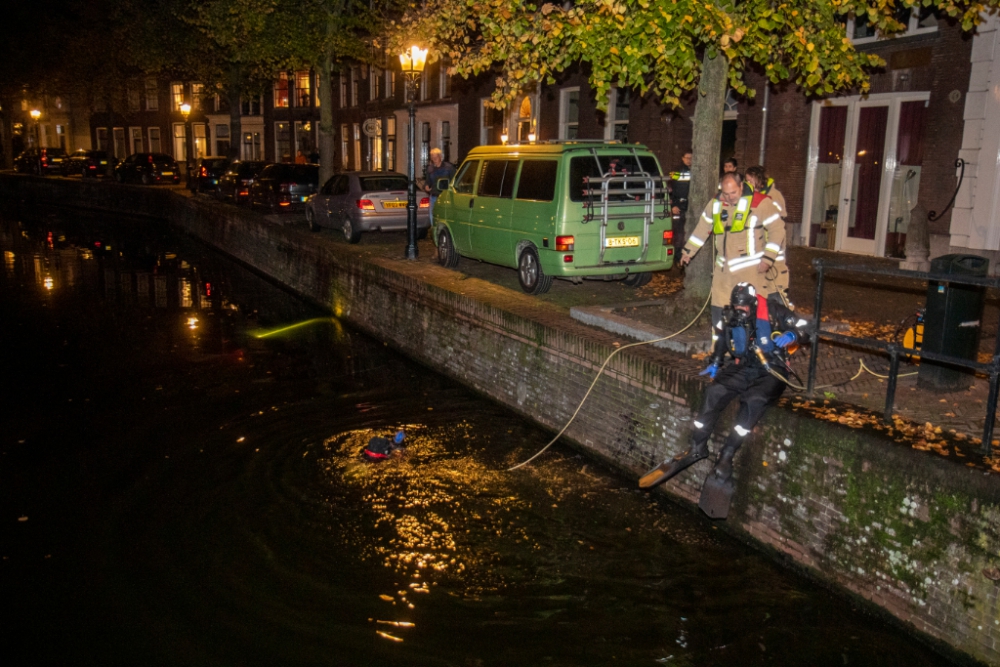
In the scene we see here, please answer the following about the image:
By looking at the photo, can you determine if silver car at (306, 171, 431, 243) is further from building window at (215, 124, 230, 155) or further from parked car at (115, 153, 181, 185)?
building window at (215, 124, 230, 155)

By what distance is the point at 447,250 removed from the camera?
1423cm

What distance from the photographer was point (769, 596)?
20.4ft

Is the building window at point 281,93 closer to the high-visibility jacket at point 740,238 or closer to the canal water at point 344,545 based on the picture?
the canal water at point 344,545

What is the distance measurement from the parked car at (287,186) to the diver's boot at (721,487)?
19549 millimetres

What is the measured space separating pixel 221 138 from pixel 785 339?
56811 millimetres

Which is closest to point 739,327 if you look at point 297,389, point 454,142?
point 297,389

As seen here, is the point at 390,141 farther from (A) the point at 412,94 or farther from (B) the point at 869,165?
(B) the point at 869,165

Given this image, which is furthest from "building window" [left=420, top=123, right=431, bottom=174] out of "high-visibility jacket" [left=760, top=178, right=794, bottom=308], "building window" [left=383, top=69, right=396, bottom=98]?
"high-visibility jacket" [left=760, top=178, right=794, bottom=308]

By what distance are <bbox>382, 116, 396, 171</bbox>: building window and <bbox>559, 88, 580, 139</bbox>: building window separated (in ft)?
49.5

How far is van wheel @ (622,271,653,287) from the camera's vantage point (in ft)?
39.7

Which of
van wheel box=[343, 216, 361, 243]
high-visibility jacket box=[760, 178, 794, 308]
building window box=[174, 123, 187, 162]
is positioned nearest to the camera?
high-visibility jacket box=[760, 178, 794, 308]

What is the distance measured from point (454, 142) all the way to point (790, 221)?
1779 centimetres

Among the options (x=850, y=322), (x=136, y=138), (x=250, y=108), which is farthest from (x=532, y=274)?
(x=136, y=138)

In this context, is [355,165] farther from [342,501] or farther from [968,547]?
[968,547]
